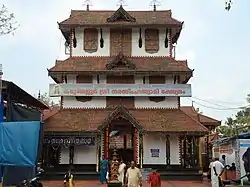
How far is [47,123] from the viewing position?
24922 mm

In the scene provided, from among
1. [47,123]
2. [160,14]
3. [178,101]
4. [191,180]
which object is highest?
[160,14]

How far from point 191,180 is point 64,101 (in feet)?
31.5

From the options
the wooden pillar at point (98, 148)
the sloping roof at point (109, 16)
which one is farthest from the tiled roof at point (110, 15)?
the wooden pillar at point (98, 148)

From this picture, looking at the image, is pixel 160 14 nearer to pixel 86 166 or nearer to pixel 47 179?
pixel 86 166

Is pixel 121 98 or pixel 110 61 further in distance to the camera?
pixel 110 61

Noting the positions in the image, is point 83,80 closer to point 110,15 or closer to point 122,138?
point 122,138

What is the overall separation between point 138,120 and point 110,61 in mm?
4820

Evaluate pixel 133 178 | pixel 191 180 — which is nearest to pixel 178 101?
pixel 191 180

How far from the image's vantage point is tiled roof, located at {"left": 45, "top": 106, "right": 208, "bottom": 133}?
24.3 meters

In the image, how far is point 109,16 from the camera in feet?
98.9

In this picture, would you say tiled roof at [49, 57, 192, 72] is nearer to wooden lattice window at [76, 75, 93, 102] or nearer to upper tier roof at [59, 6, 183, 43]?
wooden lattice window at [76, 75, 93, 102]

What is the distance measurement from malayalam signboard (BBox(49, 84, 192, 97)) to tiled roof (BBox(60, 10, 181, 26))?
15.4 feet

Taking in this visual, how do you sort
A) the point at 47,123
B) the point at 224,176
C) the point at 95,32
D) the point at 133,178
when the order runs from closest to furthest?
the point at 133,178, the point at 224,176, the point at 47,123, the point at 95,32

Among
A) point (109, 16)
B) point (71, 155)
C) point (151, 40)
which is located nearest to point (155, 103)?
point (151, 40)
